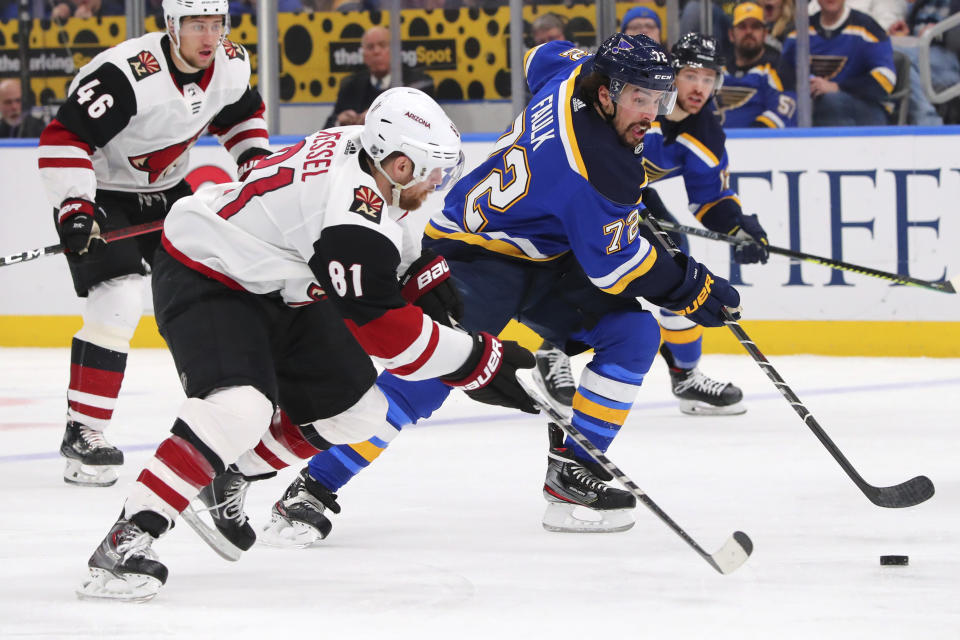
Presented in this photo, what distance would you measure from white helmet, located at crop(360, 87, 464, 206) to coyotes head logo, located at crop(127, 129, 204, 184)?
55.1 inches

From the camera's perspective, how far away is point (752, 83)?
5.93 meters

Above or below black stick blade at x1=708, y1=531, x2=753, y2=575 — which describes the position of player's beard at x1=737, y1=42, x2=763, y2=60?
above

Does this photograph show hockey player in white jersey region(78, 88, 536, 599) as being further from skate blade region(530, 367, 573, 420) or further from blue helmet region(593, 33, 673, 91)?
skate blade region(530, 367, 573, 420)

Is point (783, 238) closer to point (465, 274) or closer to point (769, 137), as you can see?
point (769, 137)

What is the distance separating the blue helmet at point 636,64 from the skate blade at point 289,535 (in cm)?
106

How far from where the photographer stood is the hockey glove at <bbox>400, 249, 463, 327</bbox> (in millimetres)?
2531

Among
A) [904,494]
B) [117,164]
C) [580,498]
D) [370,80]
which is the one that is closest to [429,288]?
[580,498]

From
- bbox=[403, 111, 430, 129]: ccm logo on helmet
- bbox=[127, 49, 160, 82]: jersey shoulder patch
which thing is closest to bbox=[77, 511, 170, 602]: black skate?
bbox=[403, 111, 430, 129]: ccm logo on helmet

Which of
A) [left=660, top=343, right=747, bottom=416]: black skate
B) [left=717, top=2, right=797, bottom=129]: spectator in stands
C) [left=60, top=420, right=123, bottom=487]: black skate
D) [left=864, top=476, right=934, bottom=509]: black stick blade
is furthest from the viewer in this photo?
[left=717, top=2, right=797, bottom=129]: spectator in stands

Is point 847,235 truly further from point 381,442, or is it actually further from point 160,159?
point 381,442

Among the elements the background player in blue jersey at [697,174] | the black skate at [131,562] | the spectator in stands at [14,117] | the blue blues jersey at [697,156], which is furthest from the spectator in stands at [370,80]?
the black skate at [131,562]

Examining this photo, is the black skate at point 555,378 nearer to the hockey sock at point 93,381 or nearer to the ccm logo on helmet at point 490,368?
the hockey sock at point 93,381

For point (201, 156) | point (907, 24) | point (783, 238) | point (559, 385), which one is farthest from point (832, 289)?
point (201, 156)

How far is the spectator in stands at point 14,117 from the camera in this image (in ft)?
22.1
